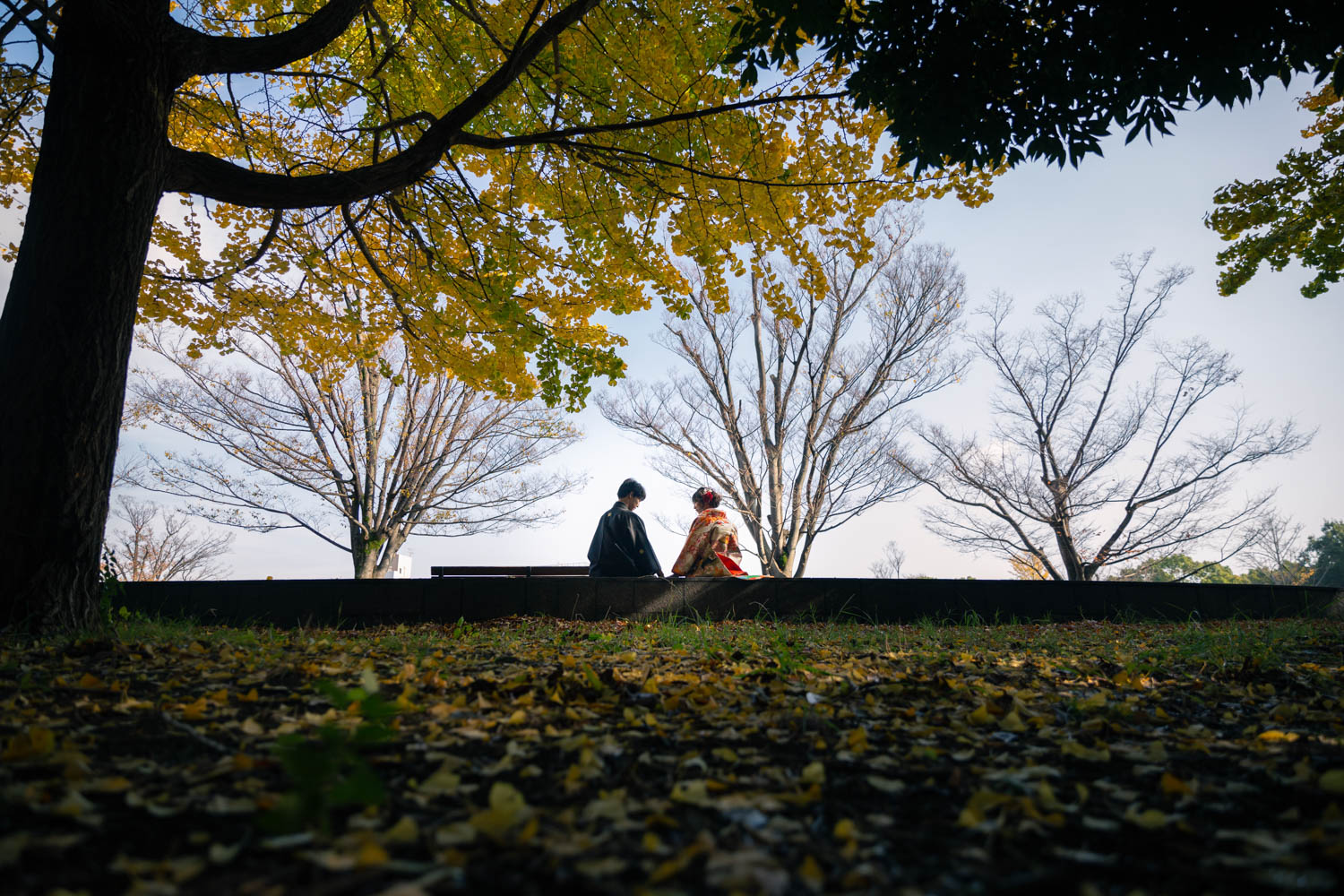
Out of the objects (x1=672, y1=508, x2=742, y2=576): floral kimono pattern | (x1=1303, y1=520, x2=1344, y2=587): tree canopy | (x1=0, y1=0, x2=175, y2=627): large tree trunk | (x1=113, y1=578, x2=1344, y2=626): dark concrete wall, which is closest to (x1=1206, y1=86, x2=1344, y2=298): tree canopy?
(x1=113, y1=578, x2=1344, y2=626): dark concrete wall

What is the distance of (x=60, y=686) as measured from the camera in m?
1.94

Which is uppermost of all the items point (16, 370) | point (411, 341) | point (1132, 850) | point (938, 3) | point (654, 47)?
point (654, 47)

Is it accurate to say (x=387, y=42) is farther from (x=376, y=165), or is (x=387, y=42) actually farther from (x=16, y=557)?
(x=16, y=557)

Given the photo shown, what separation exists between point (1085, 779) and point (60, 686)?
2.96 m

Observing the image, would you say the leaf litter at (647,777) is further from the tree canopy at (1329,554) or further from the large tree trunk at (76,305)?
the tree canopy at (1329,554)

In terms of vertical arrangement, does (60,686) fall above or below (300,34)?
below

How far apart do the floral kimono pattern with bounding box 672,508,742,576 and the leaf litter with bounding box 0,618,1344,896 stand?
4294 mm

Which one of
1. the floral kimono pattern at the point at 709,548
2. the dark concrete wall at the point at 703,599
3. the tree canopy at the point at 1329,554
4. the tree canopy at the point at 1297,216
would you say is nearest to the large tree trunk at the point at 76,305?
the dark concrete wall at the point at 703,599

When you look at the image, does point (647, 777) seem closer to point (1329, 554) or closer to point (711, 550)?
point (711, 550)

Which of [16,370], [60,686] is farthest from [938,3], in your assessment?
[16,370]

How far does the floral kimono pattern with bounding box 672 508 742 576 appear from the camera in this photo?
22.9 feet

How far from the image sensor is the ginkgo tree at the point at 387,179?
9.77 ft

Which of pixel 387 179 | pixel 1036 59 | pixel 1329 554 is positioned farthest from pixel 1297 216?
pixel 1329 554

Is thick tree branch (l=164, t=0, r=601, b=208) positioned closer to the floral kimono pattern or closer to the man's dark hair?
the man's dark hair
